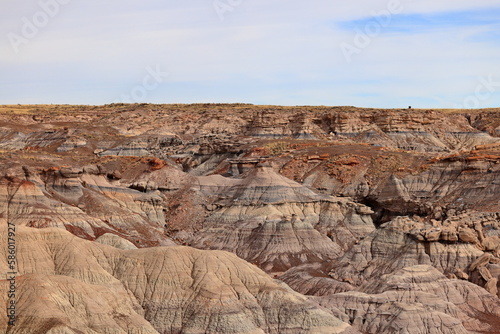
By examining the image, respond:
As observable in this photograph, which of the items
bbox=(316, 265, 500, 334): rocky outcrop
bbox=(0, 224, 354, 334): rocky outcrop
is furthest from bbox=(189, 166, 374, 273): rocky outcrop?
bbox=(0, 224, 354, 334): rocky outcrop

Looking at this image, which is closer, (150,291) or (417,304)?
(150,291)

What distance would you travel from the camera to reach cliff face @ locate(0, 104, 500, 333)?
60125mm

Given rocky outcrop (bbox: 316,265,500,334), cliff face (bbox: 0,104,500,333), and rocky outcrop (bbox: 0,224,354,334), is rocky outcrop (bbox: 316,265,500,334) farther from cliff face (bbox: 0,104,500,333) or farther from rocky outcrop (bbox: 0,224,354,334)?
rocky outcrop (bbox: 0,224,354,334)

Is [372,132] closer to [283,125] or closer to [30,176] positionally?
[283,125]

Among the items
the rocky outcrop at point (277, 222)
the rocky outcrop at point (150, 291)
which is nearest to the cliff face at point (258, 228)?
the rocky outcrop at point (150, 291)

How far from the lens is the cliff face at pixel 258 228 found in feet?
197

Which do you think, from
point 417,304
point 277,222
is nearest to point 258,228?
point 277,222

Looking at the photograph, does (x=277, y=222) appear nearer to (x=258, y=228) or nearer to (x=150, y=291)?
(x=258, y=228)

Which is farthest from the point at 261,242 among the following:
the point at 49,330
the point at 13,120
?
the point at 13,120

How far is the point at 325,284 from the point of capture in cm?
7712

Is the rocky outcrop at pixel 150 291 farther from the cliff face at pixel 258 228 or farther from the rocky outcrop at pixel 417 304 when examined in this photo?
the rocky outcrop at pixel 417 304

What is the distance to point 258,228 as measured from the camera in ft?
331

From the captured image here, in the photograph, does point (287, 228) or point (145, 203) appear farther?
point (145, 203)

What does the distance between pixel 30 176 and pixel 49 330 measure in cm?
4802
